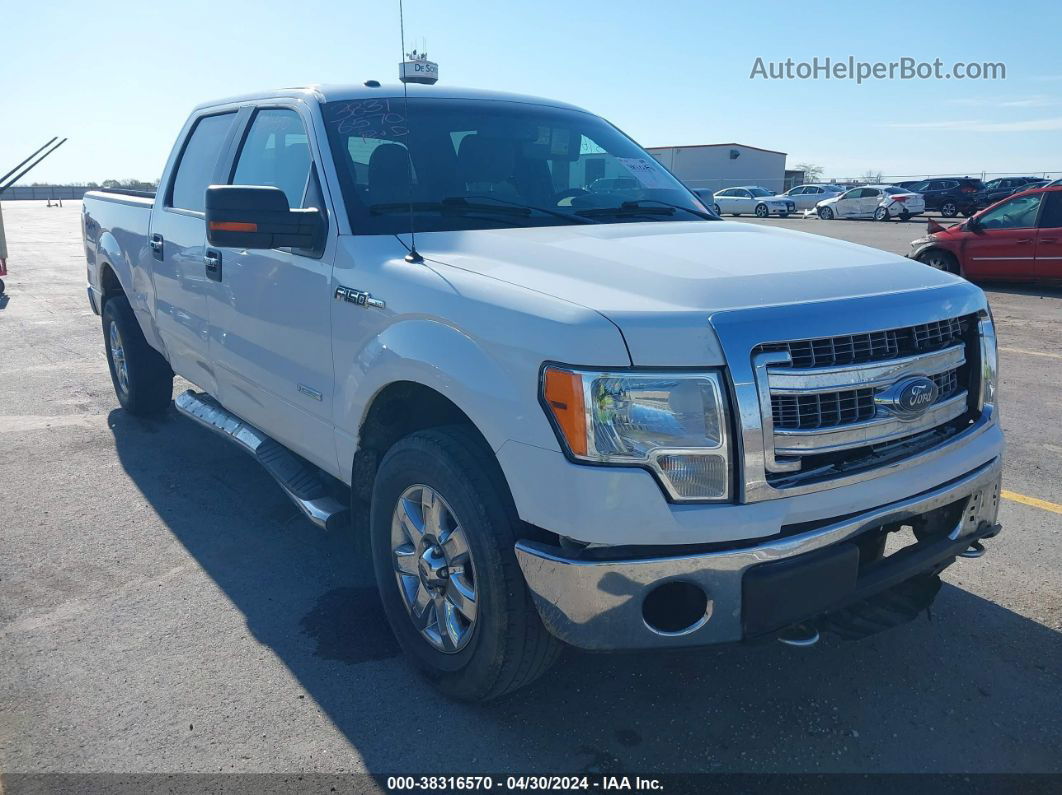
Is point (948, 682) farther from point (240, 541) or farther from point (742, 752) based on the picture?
point (240, 541)

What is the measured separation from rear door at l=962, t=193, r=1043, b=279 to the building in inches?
1634

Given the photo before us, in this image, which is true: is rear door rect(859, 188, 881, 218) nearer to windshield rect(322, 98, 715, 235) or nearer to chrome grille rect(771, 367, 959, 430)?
A: windshield rect(322, 98, 715, 235)

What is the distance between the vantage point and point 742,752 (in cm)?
271

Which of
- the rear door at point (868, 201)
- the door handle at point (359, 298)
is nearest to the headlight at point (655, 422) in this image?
the door handle at point (359, 298)

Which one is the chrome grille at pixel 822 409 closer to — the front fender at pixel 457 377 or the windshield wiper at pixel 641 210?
the front fender at pixel 457 377

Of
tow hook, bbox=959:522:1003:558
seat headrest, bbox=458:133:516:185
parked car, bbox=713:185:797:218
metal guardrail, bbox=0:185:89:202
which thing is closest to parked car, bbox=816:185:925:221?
parked car, bbox=713:185:797:218

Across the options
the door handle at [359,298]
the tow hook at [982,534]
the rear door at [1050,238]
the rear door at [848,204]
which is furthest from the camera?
the rear door at [848,204]

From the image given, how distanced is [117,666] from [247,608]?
57 cm

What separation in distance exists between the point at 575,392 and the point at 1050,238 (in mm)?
12512

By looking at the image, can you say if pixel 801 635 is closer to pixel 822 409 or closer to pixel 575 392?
pixel 822 409

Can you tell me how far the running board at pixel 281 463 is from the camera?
3.55 m

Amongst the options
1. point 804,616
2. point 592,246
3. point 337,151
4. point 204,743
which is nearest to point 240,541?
point 204,743

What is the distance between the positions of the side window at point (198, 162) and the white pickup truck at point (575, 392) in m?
0.81

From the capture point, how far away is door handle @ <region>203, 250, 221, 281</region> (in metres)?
4.16
